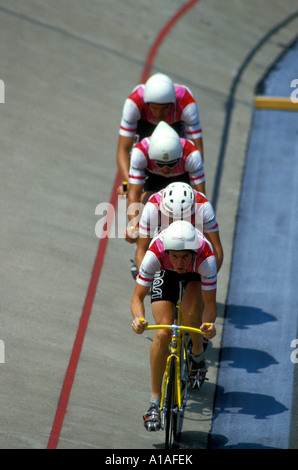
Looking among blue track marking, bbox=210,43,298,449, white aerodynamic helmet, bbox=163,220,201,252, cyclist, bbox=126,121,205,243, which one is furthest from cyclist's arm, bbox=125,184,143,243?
blue track marking, bbox=210,43,298,449

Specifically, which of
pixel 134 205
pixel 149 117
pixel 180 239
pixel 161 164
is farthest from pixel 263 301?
pixel 180 239

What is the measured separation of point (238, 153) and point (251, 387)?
412 cm

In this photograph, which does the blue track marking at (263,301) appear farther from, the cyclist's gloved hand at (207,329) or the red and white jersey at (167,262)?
the red and white jersey at (167,262)

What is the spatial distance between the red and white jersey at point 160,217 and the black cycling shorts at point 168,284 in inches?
17.6

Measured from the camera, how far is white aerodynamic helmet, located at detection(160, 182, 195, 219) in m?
5.40

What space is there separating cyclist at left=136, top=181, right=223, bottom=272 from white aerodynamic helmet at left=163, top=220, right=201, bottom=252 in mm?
492

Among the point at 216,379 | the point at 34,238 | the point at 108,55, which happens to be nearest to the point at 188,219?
the point at 216,379

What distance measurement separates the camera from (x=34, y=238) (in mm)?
7352

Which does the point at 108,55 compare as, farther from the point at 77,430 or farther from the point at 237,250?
the point at 77,430

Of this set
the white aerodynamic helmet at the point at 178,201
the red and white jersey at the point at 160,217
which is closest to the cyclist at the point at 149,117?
the red and white jersey at the point at 160,217

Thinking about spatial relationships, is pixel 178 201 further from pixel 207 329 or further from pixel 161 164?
pixel 207 329

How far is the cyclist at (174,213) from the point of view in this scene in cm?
542

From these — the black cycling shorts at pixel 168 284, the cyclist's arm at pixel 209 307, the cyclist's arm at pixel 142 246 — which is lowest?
the cyclist's arm at pixel 209 307

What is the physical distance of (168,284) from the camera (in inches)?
207
